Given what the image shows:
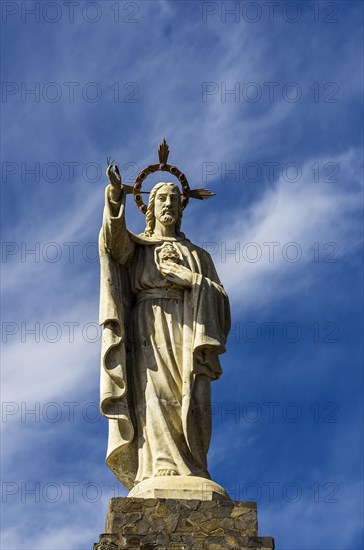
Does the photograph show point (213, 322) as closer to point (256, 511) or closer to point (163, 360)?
point (163, 360)

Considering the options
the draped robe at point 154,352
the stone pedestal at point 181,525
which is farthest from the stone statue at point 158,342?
the stone pedestal at point 181,525

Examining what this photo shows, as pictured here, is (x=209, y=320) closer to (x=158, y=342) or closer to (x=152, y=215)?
(x=158, y=342)

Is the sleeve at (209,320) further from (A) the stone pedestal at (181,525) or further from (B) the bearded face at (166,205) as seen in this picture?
(A) the stone pedestal at (181,525)

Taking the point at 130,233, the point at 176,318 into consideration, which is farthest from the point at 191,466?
the point at 130,233

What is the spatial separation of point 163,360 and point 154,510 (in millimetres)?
2405

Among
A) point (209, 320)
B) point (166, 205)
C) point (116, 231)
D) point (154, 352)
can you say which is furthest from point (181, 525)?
point (166, 205)

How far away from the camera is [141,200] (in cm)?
2147

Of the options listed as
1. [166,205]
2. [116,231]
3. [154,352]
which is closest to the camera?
[154,352]

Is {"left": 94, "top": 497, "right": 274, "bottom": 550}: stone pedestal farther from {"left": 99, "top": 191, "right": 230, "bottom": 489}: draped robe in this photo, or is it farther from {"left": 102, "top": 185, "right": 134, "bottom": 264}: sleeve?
{"left": 102, "top": 185, "right": 134, "bottom": 264}: sleeve

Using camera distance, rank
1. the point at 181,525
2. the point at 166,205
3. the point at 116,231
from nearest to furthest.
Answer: the point at 181,525 < the point at 116,231 < the point at 166,205

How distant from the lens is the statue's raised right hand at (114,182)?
1997 cm

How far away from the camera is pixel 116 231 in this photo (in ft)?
66.6

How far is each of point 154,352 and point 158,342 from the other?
0.16 m

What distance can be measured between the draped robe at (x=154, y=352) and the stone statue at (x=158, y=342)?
0.04 ft
